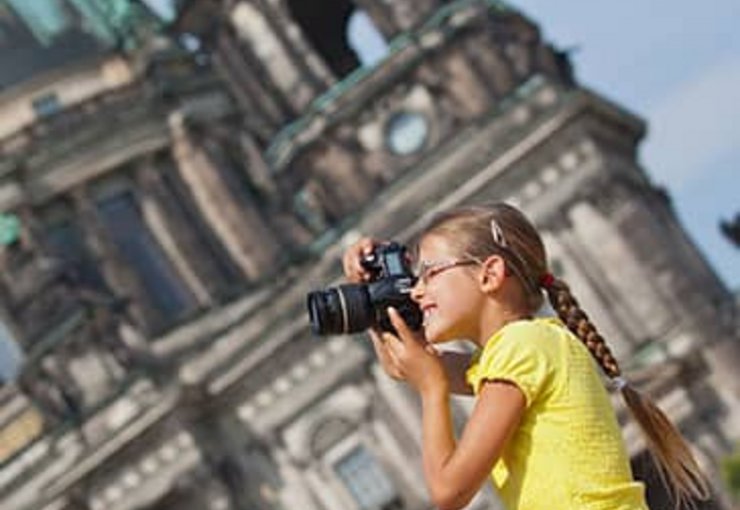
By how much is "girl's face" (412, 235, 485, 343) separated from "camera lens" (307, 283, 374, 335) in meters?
0.17

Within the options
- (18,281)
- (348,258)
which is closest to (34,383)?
(18,281)

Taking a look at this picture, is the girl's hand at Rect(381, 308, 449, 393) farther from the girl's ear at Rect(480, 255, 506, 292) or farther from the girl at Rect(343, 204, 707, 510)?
the girl's ear at Rect(480, 255, 506, 292)

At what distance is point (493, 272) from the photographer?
14.2 ft

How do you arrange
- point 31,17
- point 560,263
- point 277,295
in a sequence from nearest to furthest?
point 560,263, point 277,295, point 31,17

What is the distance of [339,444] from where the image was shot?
104ft

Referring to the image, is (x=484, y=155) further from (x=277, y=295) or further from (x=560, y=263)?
(x=277, y=295)

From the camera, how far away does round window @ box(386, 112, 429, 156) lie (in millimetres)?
34281

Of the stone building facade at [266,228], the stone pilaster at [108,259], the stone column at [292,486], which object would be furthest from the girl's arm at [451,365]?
the stone pilaster at [108,259]

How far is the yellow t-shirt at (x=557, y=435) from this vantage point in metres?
4.17

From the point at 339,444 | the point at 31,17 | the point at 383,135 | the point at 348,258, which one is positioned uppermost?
the point at 31,17

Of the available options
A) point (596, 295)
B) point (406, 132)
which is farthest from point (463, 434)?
point (406, 132)

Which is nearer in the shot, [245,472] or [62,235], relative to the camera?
[245,472]

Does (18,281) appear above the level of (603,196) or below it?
above

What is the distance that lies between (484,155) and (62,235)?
9.06 m
